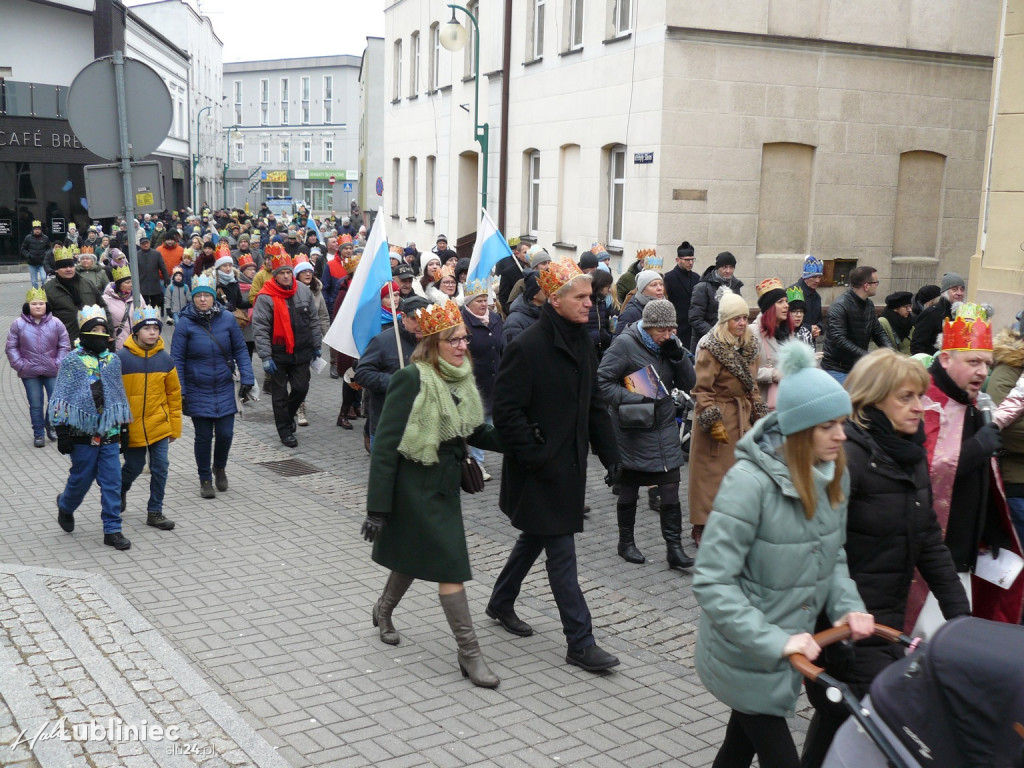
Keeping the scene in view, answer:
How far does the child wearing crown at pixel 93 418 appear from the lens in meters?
7.81

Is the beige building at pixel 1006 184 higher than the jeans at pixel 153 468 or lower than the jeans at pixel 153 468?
higher

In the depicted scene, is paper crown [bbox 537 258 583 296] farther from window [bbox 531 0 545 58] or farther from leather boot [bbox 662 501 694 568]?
window [bbox 531 0 545 58]

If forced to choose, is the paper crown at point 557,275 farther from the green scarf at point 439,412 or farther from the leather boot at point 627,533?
the leather boot at point 627,533

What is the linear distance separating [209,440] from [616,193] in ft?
37.8

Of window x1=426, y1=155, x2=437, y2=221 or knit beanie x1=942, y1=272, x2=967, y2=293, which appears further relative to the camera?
window x1=426, y1=155, x2=437, y2=221

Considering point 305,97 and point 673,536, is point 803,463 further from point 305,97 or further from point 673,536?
point 305,97

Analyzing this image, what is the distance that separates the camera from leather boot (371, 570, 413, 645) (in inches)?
237

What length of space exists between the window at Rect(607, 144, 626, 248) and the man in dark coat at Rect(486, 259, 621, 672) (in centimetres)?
1340

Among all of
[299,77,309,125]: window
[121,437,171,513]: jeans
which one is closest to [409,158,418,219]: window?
[121,437,171,513]: jeans

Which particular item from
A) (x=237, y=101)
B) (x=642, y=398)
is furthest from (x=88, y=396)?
(x=237, y=101)

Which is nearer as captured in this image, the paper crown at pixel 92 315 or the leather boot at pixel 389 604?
the leather boot at pixel 389 604

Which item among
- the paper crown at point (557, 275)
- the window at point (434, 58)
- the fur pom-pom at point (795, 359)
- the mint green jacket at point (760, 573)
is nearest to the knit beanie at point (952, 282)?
the paper crown at point (557, 275)

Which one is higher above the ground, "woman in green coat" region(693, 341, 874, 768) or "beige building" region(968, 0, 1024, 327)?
"beige building" region(968, 0, 1024, 327)

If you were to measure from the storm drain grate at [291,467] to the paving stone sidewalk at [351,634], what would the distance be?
564 mm
